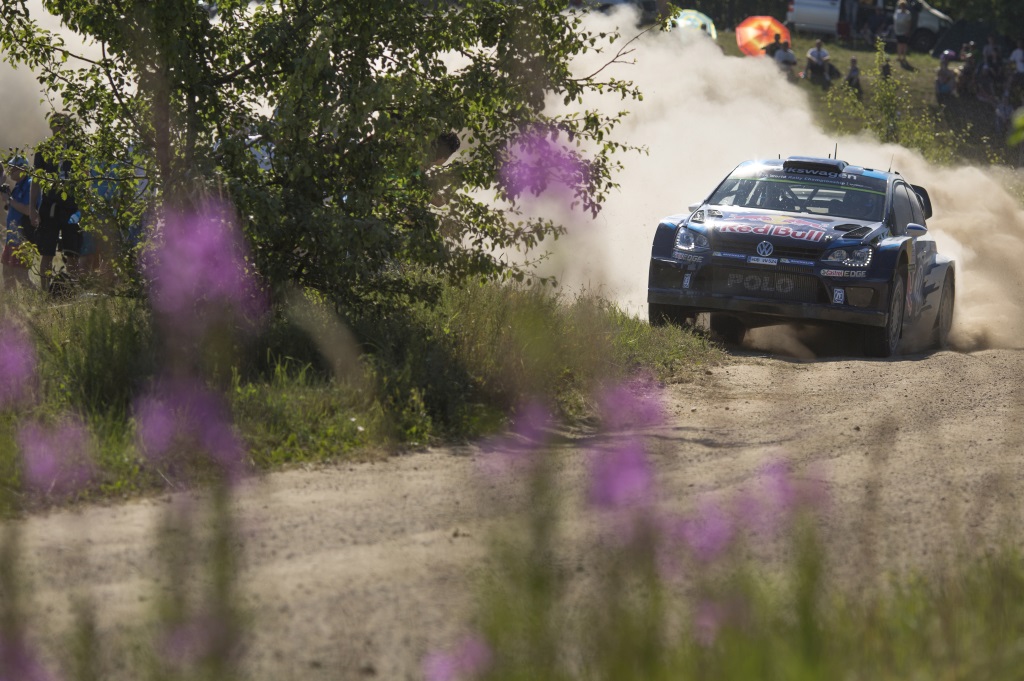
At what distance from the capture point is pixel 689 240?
41.2ft

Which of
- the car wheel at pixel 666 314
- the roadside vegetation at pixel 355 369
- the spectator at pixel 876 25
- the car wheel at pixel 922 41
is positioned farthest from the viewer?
the car wheel at pixel 922 41

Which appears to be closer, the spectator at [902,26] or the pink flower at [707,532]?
the pink flower at [707,532]

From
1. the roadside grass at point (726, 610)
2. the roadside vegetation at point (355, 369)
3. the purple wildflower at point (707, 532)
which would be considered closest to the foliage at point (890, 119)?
the roadside vegetation at point (355, 369)

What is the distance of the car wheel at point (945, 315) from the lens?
14031 mm

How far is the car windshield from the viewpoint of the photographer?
508 inches

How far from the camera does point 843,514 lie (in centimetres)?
623

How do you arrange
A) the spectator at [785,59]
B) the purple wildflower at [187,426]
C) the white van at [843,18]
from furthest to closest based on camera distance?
the white van at [843,18] → the spectator at [785,59] → the purple wildflower at [187,426]

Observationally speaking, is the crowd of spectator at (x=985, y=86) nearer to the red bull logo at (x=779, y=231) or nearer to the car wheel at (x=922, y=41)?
the car wheel at (x=922, y=41)

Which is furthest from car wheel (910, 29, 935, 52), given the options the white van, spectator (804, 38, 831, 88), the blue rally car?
the blue rally car

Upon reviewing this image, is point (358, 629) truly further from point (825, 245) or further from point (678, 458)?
point (825, 245)

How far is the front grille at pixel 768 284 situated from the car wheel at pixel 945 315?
7.65 feet

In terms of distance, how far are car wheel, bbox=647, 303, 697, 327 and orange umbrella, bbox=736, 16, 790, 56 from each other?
2573cm

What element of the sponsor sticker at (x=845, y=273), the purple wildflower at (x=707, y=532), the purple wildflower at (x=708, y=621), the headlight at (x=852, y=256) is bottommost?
the purple wildflower at (x=707, y=532)

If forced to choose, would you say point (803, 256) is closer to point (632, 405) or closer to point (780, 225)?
point (780, 225)
